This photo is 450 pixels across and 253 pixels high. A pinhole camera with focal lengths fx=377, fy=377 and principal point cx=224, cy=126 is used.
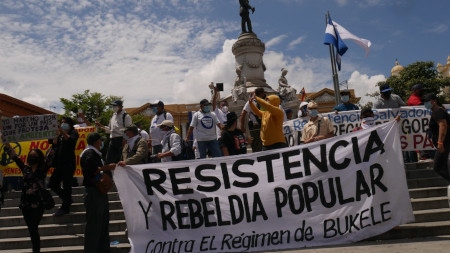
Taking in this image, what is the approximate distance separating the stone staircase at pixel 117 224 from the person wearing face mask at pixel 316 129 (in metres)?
1.74

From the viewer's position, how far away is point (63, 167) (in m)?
6.96

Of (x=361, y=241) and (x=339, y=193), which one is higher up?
(x=339, y=193)

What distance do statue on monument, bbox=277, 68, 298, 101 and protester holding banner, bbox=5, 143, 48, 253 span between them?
1711 centimetres

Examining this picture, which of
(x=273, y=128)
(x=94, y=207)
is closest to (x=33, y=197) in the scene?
(x=94, y=207)

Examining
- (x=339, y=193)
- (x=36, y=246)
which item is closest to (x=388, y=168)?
(x=339, y=193)

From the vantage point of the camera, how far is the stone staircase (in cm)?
518

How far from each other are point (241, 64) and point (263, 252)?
1716 centimetres

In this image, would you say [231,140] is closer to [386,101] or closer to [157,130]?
[157,130]

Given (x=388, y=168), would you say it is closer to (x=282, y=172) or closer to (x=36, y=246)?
(x=282, y=172)

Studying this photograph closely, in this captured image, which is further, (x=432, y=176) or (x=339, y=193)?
(x=432, y=176)

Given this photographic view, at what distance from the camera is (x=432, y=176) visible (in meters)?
7.16

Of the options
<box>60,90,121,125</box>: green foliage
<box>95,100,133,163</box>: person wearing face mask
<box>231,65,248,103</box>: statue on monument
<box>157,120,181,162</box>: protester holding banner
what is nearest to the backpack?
<box>95,100,133,163</box>: person wearing face mask

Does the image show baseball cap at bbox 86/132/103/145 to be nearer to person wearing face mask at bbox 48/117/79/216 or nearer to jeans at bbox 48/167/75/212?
person wearing face mask at bbox 48/117/79/216

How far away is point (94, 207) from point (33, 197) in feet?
3.94
